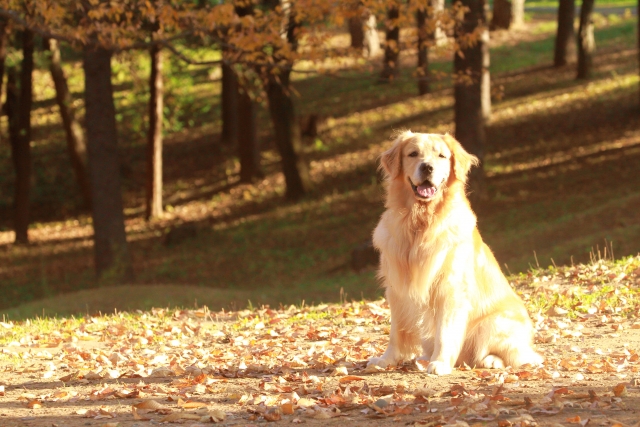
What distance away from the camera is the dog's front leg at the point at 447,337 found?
633 centimetres

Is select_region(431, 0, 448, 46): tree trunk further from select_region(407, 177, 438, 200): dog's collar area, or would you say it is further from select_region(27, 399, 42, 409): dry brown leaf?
select_region(27, 399, 42, 409): dry brown leaf

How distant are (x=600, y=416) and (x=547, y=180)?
Result: 1707cm

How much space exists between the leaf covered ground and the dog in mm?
181

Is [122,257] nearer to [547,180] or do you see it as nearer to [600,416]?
[547,180]

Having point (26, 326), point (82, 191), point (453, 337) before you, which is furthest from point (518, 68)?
point (453, 337)

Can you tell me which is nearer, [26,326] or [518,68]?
[26,326]

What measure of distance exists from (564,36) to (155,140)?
16411 millimetres

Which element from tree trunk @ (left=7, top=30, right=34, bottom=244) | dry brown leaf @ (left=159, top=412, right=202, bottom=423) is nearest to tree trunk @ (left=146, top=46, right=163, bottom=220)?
tree trunk @ (left=7, top=30, right=34, bottom=244)

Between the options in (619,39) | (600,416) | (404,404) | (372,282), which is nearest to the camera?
(600,416)

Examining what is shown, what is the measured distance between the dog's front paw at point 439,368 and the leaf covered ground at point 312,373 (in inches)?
3.0

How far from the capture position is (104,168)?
16.6 meters

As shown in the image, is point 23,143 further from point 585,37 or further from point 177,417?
point 177,417

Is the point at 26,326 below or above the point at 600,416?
below

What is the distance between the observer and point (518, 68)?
108 feet
